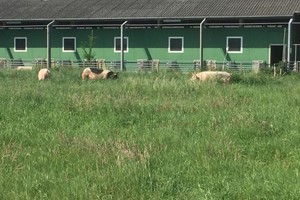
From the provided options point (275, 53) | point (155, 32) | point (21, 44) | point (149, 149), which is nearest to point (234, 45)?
point (275, 53)

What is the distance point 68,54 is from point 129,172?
32.2m

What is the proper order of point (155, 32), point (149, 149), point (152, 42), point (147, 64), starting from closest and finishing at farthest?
point (149, 149)
point (147, 64)
point (155, 32)
point (152, 42)

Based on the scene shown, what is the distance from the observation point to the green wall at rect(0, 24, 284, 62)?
1261 inches

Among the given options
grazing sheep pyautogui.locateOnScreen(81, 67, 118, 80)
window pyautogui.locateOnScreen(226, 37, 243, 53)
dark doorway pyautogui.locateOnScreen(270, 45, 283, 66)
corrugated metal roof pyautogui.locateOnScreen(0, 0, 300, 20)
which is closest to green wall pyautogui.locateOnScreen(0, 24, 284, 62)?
window pyautogui.locateOnScreen(226, 37, 243, 53)

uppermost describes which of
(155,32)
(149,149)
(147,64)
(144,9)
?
(144,9)

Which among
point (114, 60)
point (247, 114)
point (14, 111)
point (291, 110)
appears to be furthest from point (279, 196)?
point (114, 60)

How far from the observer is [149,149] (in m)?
6.54

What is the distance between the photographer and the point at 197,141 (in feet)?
23.2

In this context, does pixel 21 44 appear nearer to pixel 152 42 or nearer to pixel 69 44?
pixel 69 44

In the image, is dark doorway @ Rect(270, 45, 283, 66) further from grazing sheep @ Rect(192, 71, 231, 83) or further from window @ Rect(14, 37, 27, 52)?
window @ Rect(14, 37, 27, 52)

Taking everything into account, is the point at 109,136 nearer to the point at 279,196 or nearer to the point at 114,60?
the point at 279,196

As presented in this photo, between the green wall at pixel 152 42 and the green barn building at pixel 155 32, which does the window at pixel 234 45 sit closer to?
the green barn building at pixel 155 32

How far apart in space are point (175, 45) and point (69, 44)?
7.85m

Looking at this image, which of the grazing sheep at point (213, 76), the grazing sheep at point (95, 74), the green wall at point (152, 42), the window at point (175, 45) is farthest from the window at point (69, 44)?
the grazing sheep at point (213, 76)
